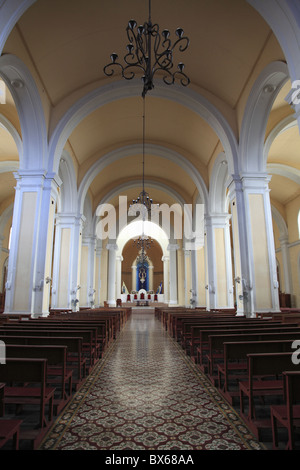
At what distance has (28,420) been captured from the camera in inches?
108

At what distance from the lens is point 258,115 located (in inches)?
324

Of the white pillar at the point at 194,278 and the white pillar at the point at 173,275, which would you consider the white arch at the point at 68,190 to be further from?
the white pillar at the point at 173,275

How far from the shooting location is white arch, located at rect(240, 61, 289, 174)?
23.2 ft

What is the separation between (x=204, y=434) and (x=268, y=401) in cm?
115

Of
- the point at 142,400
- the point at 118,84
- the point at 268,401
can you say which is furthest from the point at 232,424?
the point at 118,84

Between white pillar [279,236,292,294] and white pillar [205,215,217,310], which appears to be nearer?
white pillar [205,215,217,310]

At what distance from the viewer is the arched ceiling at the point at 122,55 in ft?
21.9

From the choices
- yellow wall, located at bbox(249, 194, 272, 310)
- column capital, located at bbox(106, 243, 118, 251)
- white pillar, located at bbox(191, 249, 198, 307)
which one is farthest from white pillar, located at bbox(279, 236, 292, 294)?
column capital, located at bbox(106, 243, 118, 251)

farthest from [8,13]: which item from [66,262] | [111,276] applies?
[111,276]

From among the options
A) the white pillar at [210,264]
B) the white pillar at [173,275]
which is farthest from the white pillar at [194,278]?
the white pillar at [173,275]

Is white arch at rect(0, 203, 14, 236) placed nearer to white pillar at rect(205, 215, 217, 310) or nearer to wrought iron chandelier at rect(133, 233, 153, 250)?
wrought iron chandelier at rect(133, 233, 153, 250)

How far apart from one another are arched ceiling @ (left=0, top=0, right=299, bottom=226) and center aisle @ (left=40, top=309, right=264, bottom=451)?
6.88 metres

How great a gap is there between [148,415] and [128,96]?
9337 millimetres

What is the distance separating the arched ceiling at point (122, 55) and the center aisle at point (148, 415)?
6.88m
